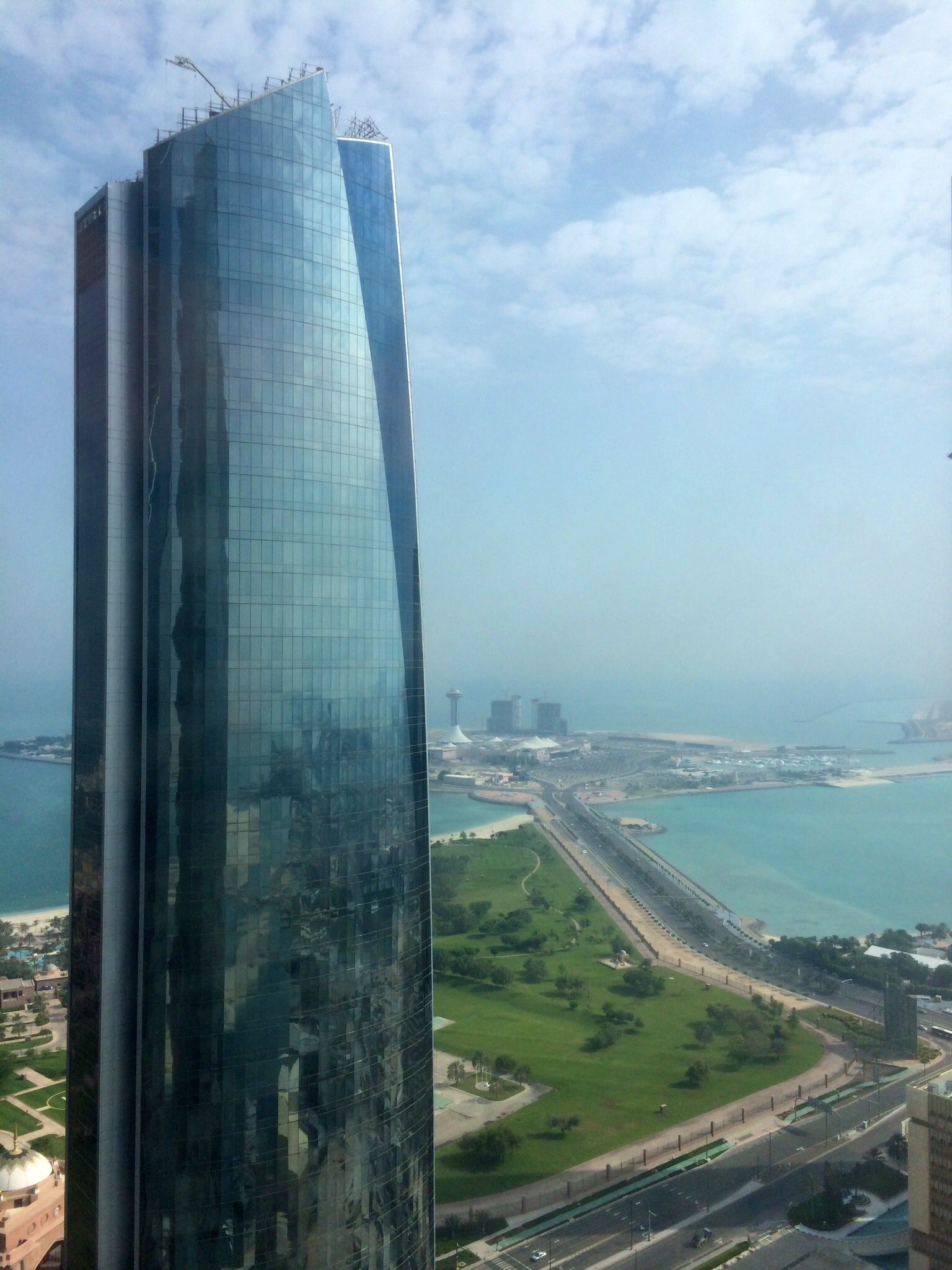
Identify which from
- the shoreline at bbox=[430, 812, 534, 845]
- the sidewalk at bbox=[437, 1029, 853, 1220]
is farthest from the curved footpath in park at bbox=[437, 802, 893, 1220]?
the shoreline at bbox=[430, 812, 534, 845]

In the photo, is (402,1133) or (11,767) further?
(11,767)

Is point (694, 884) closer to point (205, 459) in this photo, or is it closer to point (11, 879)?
point (11, 879)

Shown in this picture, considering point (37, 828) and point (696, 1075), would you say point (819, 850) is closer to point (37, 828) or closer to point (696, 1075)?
point (696, 1075)

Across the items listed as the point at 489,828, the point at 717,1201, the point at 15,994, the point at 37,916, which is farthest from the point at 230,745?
the point at 489,828

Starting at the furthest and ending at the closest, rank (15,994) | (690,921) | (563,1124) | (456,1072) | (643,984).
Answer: (690,921) → (15,994) → (643,984) → (456,1072) → (563,1124)

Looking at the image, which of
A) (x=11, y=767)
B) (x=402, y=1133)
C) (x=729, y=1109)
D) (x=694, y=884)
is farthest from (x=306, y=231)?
(x=11, y=767)

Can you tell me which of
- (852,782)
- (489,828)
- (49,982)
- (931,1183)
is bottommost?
(49,982)
